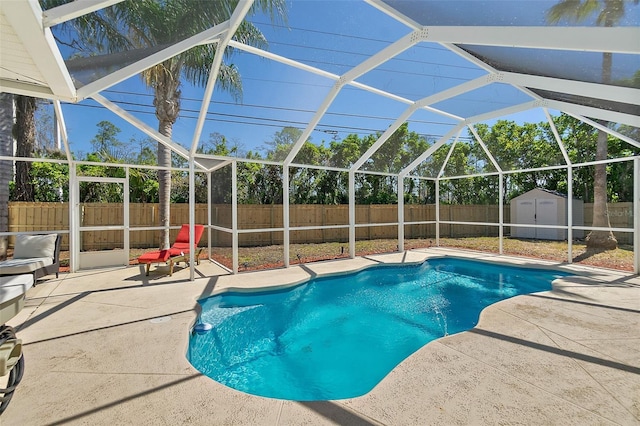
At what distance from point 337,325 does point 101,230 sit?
738cm

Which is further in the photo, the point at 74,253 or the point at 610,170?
the point at 610,170

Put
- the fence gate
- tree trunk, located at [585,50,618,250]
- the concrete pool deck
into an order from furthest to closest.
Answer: tree trunk, located at [585,50,618,250] < the fence gate < the concrete pool deck

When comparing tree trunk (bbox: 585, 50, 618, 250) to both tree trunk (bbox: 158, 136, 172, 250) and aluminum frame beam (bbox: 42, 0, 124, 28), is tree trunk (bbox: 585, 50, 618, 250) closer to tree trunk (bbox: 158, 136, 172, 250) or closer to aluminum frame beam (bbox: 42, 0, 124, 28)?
aluminum frame beam (bbox: 42, 0, 124, 28)

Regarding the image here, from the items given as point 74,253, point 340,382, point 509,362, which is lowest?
point 340,382

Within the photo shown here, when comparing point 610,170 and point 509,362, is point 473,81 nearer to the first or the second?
point 509,362

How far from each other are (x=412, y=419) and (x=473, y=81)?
18.6 feet

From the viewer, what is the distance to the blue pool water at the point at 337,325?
330 centimetres

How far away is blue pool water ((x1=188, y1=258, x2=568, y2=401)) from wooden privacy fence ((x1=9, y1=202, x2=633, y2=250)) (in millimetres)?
2491

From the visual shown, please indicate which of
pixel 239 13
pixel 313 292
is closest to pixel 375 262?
pixel 313 292

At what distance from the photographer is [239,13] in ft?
12.6

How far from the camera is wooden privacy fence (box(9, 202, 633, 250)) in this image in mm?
9156

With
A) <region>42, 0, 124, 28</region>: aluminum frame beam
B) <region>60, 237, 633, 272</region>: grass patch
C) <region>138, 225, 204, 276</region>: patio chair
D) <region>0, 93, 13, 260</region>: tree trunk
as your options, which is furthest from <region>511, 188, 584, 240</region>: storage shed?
<region>0, 93, 13, 260</region>: tree trunk

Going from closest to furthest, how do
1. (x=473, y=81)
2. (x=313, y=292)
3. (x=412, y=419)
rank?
(x=412, y=419), (x=473, y=81), (x=313, y=292)

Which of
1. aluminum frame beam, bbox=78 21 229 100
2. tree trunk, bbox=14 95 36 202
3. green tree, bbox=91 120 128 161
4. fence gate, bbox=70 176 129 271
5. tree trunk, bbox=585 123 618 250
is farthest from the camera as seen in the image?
green tree, bbox=91 120 128 161
